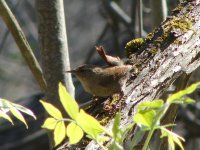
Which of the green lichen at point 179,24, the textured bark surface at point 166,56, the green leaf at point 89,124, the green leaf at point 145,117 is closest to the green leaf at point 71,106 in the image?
the green leaf at point 89,124

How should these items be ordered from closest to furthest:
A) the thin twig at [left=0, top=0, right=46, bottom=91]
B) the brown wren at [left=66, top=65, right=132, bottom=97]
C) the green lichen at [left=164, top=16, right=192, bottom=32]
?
1. the brown wren at [left=66, top=65, right=132, bottom=97]
2. the green lichen at [left=164, top=16, right=192, bottom=32]
3. the thin twig at [left=0, top=0, right=46, bottom=91]

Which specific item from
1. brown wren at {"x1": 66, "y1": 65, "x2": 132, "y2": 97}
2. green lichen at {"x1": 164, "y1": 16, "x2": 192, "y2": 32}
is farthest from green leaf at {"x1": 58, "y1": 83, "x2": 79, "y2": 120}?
green lichen at {"x1": 164, "y1": 16, "x2": 192, "y2": 32}

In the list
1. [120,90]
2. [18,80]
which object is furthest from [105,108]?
[18,80]

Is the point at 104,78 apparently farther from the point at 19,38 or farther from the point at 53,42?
the point at 19,38

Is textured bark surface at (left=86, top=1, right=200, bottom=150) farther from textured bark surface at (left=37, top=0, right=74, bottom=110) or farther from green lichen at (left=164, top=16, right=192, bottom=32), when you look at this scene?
textured bark surface at (left=37, top=0, right=74, bottom=110)

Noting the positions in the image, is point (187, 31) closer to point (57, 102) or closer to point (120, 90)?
point (120, 90)

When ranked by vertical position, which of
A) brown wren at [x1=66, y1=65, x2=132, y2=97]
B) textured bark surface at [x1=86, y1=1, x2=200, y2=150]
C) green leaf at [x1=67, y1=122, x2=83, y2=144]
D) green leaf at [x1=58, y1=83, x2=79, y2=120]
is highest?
green leaf at [x1=58, y1=83, x2=79, y2=120]

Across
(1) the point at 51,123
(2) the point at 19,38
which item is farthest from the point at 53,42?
(1) the point at 51,123

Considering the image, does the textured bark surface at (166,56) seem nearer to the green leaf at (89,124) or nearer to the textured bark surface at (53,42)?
the textured bark surface at (53,42)
